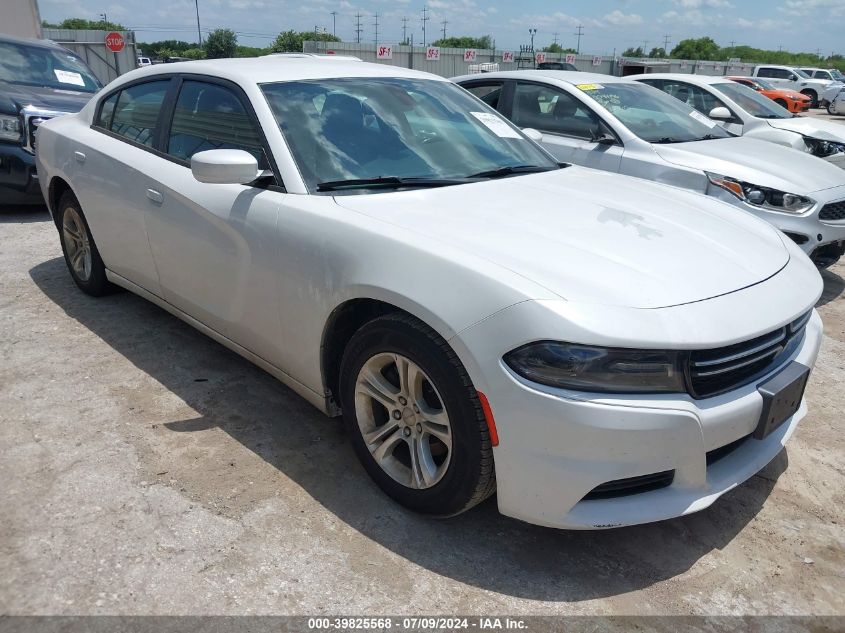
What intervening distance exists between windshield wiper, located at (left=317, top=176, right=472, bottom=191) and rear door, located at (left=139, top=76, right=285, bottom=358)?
210 mm

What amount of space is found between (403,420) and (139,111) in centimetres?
263

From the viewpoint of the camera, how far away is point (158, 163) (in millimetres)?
3574

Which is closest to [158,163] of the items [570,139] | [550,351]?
[550,351]

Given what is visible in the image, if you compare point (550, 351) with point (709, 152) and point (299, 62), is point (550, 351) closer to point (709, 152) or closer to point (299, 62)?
point (299, 62)

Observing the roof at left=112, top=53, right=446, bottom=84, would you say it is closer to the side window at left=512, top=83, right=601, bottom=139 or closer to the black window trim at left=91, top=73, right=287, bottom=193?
the black window trim at left=91, top=73, right=287, bottom=193

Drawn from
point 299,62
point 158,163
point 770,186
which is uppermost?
point 299,62

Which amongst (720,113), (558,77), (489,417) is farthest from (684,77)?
(489,417)

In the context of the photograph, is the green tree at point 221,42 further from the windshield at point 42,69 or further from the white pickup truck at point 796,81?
the windshield at point 42,69

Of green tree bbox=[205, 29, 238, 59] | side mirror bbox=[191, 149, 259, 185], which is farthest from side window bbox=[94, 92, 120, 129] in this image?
green tree bbox=[205, 29, 238, 59]

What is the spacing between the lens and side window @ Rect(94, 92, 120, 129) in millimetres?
4231

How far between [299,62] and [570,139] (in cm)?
313

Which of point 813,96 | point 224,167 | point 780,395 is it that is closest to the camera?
point 780,395

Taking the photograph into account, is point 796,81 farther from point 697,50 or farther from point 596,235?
point 697,50

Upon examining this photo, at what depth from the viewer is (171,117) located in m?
3.66
